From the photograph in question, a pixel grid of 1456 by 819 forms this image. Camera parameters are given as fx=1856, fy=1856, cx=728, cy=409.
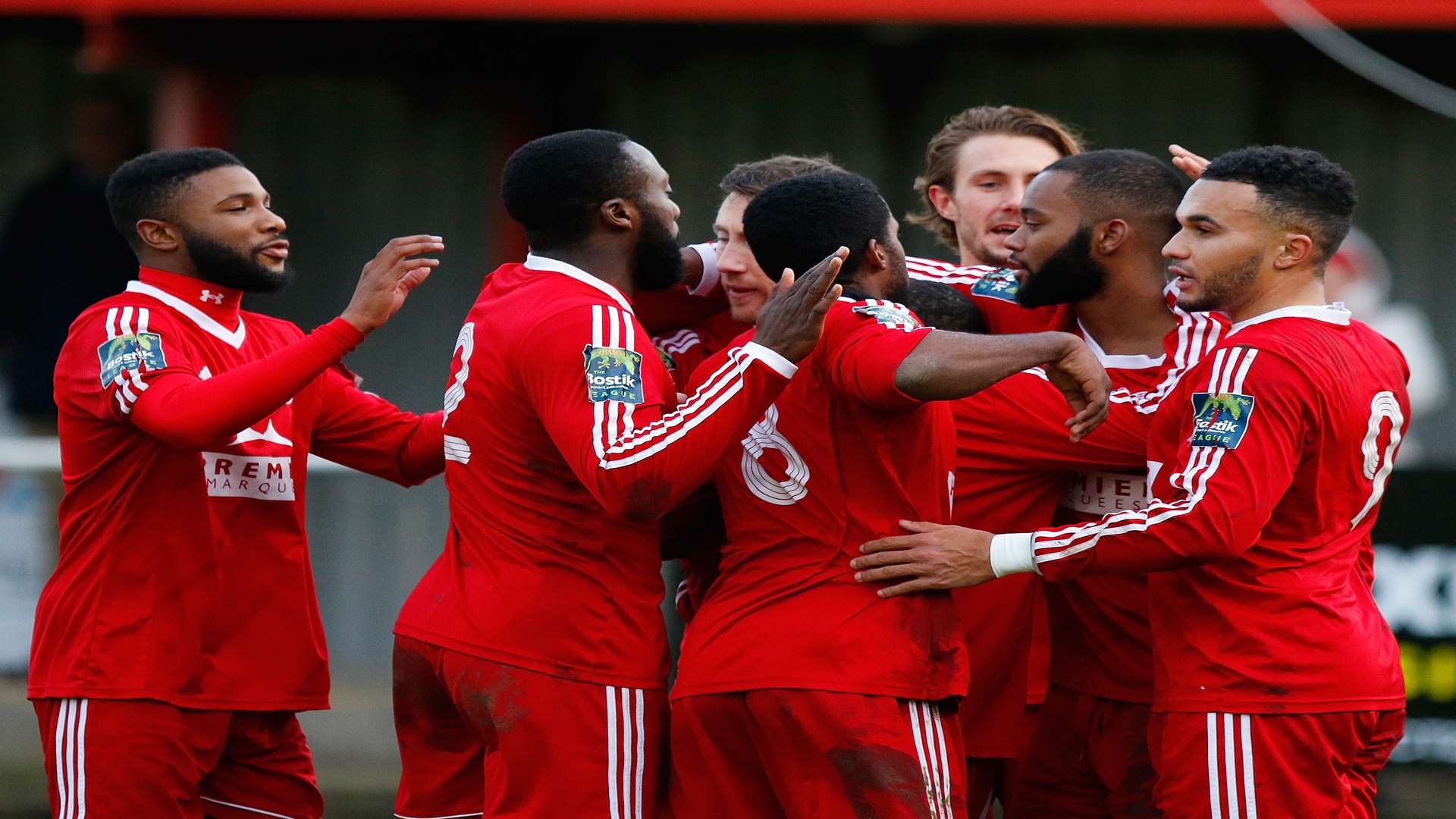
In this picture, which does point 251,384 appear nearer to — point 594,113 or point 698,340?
point 698,340

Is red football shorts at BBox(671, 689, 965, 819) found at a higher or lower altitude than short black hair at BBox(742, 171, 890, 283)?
lower

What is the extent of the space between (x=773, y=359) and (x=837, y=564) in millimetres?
478

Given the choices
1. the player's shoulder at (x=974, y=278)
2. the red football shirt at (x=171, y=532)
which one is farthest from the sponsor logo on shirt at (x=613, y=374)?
the player's shoulder at (x=974, y=278)

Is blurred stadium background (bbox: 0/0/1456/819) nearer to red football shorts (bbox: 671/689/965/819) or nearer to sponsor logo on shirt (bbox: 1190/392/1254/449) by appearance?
sponsor logo on shirt (bbox: 1190/392/1254/449)

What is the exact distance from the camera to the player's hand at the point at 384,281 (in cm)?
435

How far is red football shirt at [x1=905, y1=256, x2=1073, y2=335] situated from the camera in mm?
4762

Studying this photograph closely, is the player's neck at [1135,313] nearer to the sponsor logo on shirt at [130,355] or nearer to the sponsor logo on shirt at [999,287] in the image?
the sponsor logo on shirt at [999,287]

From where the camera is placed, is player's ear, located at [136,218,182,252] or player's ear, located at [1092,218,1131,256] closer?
player's ear, located at [1092,218,1131,256]

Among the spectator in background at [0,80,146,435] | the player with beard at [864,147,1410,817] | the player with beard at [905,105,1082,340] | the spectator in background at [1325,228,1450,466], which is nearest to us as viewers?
the player with beard at [864,147,1410,817]

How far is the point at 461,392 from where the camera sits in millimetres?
4270

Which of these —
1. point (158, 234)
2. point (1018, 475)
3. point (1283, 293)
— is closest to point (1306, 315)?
point (1283, 293)

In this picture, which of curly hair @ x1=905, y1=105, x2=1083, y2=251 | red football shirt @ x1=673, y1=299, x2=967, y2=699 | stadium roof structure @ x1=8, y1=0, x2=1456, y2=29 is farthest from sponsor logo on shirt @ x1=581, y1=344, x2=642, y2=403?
stadium roof structure @ x1=8, y1=0, x2=1456, y2=29

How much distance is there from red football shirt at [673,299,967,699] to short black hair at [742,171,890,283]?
0.15m

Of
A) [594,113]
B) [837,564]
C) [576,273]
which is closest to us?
[837,564]
